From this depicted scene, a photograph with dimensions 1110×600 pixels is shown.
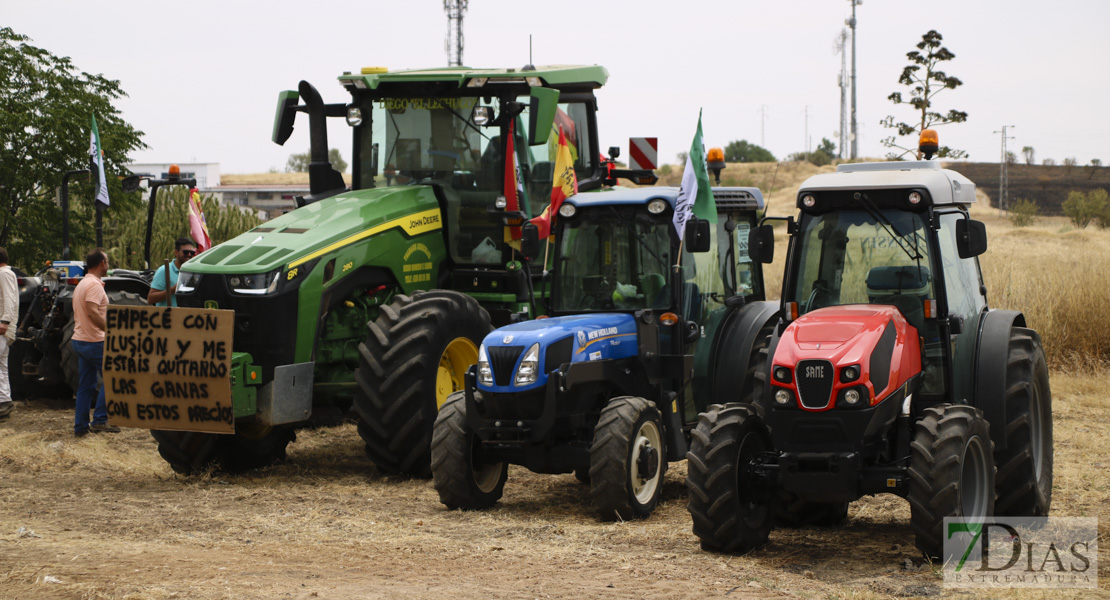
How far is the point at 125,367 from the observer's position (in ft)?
29.7

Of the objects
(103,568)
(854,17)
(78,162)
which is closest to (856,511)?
(103,568)

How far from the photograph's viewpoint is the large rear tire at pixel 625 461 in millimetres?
7742

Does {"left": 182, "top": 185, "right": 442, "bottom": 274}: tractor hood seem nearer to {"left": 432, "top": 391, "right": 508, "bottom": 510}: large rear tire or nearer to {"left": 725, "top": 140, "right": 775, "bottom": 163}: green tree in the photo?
{"left": 432, "top": 391, "right": 508, "bottom": 510}: large rear tire

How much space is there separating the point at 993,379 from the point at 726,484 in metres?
1.88

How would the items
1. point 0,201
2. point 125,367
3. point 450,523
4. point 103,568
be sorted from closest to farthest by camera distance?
point 103,568
point 450,523
point 125,367
point 0,201

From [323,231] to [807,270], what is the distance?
414 centimetres

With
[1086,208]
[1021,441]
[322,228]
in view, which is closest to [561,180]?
[322,228]

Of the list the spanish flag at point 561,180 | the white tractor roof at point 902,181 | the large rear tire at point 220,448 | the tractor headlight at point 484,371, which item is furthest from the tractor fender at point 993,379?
the large rear tire at point 220,448

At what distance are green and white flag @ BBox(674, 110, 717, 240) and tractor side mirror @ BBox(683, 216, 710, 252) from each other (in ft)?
0.23

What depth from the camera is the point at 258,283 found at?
9.01 meters

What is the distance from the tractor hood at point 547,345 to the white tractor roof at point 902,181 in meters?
1.84

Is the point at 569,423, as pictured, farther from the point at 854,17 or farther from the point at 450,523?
the point at 854,17

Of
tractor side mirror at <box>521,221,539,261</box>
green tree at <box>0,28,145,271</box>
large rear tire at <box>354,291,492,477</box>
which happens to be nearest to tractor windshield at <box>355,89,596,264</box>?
large rear tire at <box>354,291,492,477</box>

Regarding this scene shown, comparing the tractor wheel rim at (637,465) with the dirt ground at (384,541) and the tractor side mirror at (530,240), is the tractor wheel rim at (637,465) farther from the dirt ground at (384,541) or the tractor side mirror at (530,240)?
the tractor side mirror at (530,240)
